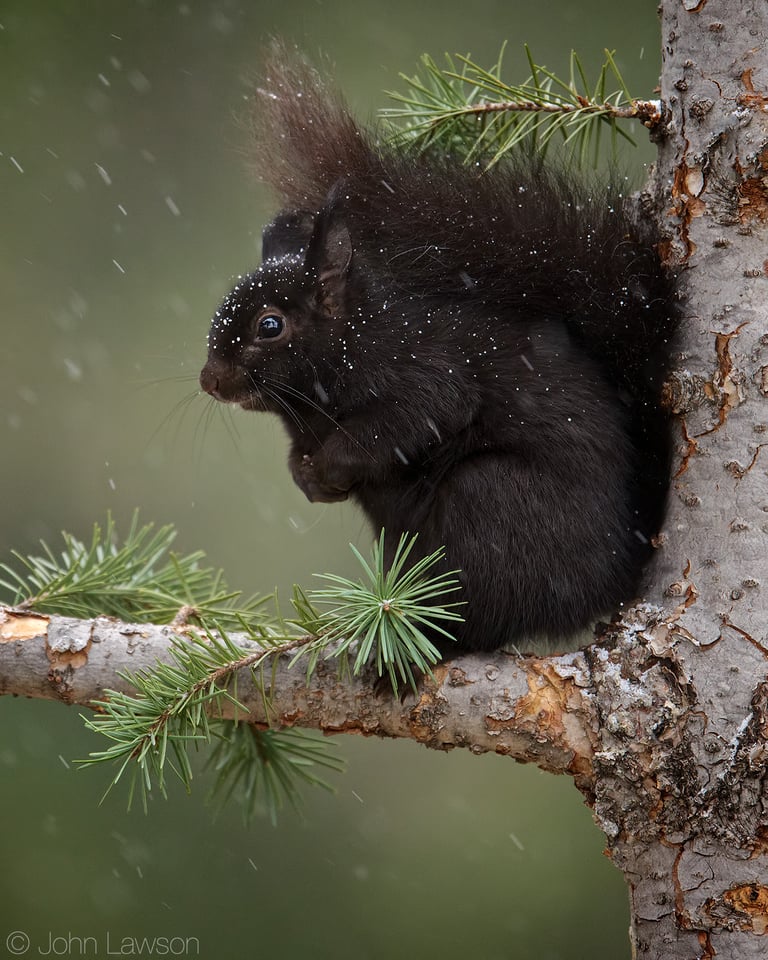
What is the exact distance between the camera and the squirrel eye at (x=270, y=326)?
1277 mm

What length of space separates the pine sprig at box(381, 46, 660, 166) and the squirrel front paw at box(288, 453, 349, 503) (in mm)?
408

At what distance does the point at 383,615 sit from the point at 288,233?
1.73 feet

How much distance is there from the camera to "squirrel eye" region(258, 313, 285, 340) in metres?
1.28

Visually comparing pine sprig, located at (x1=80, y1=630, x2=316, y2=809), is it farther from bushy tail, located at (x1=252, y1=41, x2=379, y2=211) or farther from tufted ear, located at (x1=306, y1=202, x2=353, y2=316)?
bushy tail, located at (x1=252, y1=41, x2=379, y2=211)

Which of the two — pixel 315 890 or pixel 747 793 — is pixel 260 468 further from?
pixel 747 793

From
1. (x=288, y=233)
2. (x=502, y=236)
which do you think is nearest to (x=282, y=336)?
(x=288, y=233)

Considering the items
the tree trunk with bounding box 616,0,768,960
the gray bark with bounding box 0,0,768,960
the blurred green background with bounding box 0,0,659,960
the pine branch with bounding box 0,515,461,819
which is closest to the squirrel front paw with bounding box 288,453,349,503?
the pine branch with bounding box 0,515,461,819

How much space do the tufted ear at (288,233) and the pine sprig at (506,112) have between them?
0.18 m

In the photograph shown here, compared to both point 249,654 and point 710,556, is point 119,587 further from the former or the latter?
point 710,556

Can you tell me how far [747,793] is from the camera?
104 cm

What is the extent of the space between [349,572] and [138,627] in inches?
67.0

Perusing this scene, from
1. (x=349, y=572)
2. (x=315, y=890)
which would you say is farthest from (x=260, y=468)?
(x=315, y=890)

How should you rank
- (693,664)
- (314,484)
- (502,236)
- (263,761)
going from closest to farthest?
(693,664), (502,236), (314,484), (263,761)

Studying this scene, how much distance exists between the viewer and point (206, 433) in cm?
298
